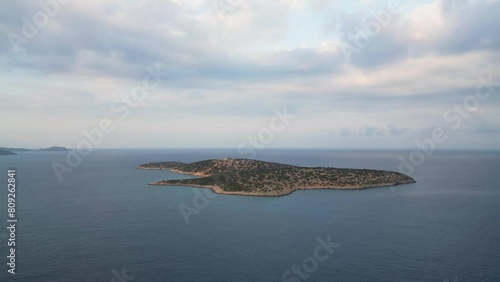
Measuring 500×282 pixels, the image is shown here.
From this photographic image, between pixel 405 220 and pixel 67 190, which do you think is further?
pixel 67 190

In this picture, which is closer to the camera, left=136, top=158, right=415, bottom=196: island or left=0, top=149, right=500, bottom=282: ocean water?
left=0, top=149, right=500, bottom=282: ocean water

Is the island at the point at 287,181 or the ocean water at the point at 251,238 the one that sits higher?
the island at the point at 287,181

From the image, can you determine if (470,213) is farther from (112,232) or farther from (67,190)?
(67,190)

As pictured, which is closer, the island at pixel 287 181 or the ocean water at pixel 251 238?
the ocean water at pixel 251 238

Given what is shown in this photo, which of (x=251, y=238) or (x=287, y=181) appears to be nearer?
(x=251, y=238)

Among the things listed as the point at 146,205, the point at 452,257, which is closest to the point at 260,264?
the point at 452,257

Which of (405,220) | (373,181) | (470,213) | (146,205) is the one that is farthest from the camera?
(373,181)

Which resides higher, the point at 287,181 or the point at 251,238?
the point at 287,181

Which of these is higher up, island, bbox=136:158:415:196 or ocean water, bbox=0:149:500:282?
island, bbox=136:158:415:196
